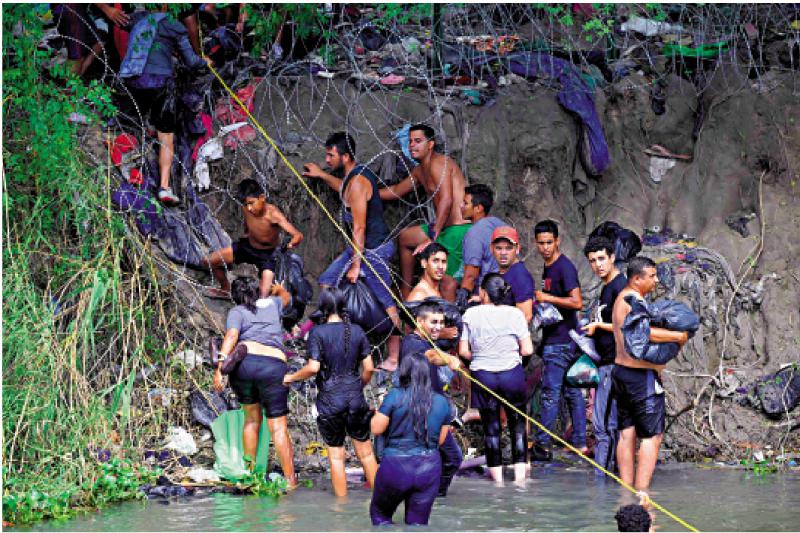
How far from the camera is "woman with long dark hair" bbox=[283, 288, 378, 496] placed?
938 centimetres

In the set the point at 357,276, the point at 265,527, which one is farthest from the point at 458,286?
the point at 265,527

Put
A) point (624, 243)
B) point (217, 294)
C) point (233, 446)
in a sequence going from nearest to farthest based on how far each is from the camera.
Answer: point (233, 446) < point (624, 243) < point (217, 294)

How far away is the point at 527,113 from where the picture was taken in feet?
43.7

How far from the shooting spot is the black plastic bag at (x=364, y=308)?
11691 mm

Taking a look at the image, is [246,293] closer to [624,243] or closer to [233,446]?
[233,446]

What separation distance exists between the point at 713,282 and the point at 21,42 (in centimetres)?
647

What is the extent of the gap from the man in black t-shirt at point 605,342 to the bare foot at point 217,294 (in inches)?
140

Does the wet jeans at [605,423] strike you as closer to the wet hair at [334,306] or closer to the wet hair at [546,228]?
the wet hair at [546,228]

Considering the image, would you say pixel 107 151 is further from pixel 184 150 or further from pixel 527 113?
pixel 527 113

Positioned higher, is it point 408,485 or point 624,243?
point 624,243

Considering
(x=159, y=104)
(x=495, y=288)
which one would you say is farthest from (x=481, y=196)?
(x=159, y=104)

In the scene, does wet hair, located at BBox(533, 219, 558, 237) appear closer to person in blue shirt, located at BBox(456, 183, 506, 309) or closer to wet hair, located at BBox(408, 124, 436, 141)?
person in blue shirt, located at BBox(456, 183, 506, 309)

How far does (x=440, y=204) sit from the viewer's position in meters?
11.9

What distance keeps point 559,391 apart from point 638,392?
4.80ft
